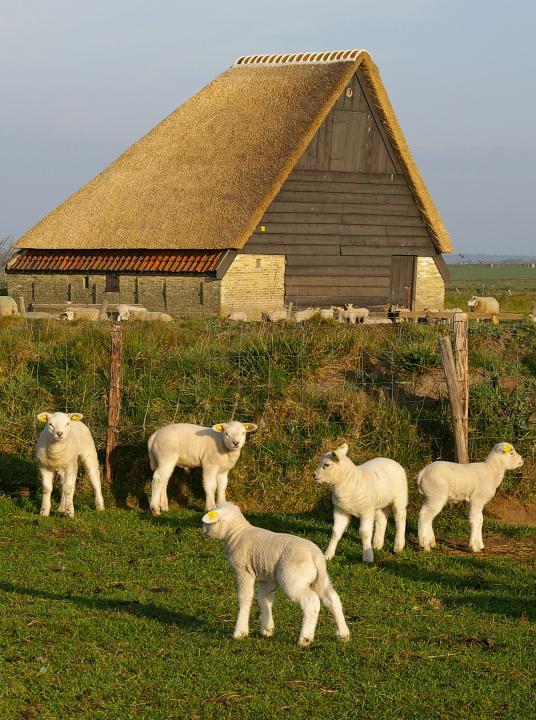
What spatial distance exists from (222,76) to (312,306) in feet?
34.3

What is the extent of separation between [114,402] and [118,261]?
20.3 metres

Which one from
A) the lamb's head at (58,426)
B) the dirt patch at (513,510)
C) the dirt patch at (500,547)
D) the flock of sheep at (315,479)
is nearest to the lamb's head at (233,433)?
the flock of sheep at (315,479)

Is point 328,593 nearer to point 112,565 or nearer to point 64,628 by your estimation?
point 64,628

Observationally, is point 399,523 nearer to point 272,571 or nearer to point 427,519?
point 427,519

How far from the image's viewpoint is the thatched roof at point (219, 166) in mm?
31859

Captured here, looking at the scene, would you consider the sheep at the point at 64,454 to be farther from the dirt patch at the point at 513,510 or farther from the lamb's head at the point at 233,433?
the dirt patch at the point at 513,510

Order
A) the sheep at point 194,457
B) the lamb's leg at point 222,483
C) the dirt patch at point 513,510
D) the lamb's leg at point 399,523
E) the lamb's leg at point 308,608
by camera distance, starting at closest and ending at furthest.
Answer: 1. the lamb's leg at point 308,608
2. the lamb's leg at point 399,523
3. the sheep at point 194,457
4. the lamb's leg at point 222,483
5. the dirt patch at point 513,510

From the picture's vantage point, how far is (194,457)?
12648 millimetres

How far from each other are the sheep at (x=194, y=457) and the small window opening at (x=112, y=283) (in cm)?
2195

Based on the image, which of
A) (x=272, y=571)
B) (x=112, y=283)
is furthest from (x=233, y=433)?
(x=112, y=283)

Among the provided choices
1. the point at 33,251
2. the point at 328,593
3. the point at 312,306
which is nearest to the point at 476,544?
the point at 328,593

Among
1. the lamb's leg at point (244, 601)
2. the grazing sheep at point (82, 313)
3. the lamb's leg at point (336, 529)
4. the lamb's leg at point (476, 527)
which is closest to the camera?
the lamb's leg at point (244, 601)

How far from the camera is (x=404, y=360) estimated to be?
15375 mm

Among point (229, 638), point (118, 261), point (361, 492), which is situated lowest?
point (229, 638)
